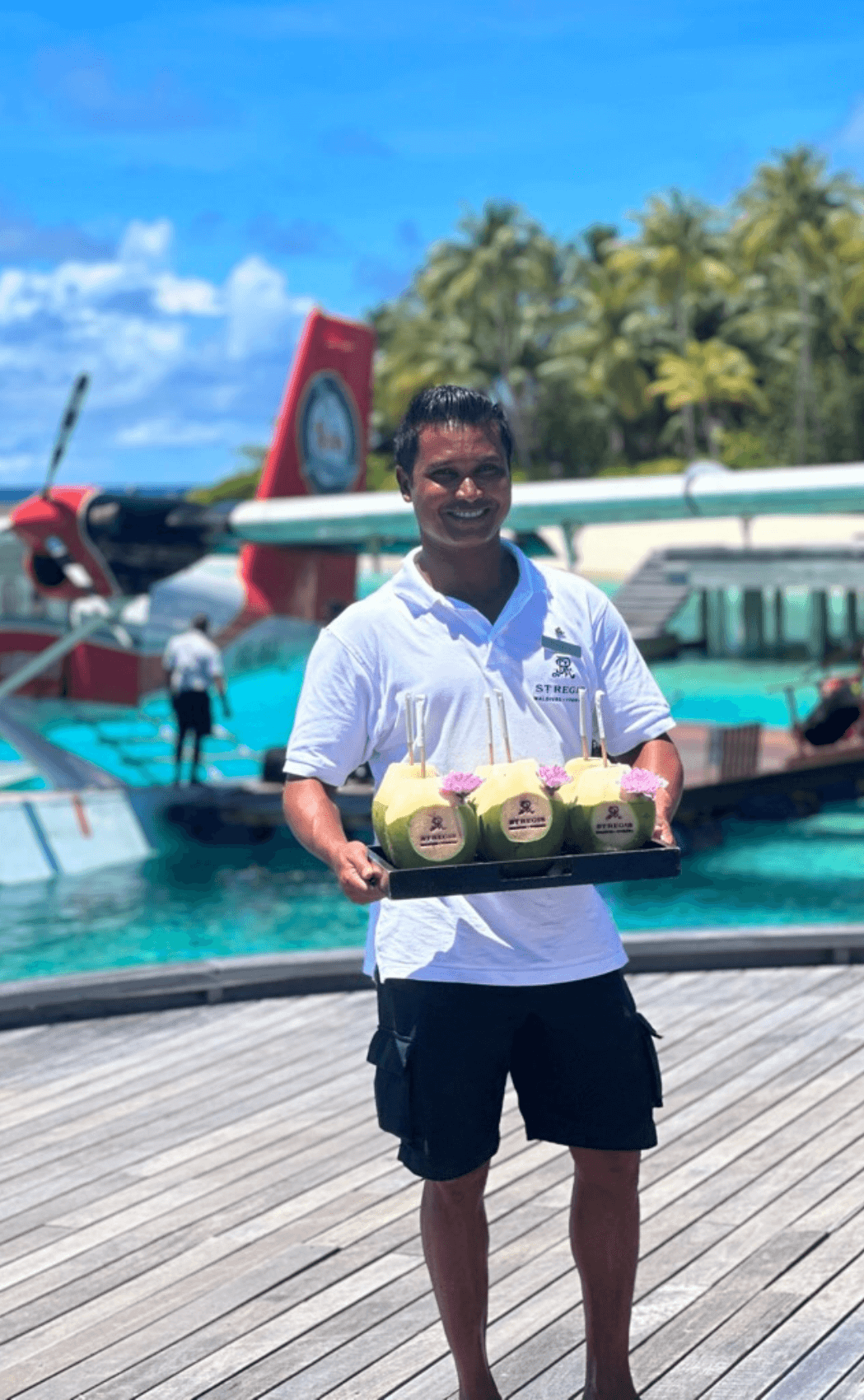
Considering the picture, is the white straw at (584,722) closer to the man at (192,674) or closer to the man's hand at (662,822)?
the man's hand at (662,822)

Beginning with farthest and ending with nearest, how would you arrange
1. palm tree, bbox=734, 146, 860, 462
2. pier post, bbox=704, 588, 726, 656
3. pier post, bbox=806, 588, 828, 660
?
1. palm tree, bbox=734, 146, 860, 462
2. pier post, bbox=704, 588, 726, 656
3. pier post, bbox=806, 588, 828, 660

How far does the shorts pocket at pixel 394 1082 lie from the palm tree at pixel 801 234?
54786 mm

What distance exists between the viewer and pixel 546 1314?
2947mm

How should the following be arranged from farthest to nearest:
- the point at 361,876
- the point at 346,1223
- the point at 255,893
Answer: the point at 255,893 → the point at 346,1223 → the point at 361,876

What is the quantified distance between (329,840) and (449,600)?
0.38m

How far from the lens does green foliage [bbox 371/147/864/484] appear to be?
57.4 m

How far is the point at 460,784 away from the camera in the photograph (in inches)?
88.1

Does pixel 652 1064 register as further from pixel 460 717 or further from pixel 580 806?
pixel 460 717

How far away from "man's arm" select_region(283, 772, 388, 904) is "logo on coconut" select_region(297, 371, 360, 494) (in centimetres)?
1785

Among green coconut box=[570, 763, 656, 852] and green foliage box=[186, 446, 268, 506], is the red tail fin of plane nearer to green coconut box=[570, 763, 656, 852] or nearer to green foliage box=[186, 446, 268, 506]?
green coconut box=[570, 763, 656, 852]

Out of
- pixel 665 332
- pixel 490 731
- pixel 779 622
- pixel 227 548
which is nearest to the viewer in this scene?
pixel 490 731

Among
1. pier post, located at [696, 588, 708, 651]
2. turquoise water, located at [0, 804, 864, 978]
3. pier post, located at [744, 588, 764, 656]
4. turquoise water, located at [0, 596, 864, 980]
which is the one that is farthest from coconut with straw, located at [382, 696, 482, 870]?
pier post, located at [744, 588, 764, 656]

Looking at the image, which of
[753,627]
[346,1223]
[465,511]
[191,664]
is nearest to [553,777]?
[465,511]

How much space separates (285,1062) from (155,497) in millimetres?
12970
